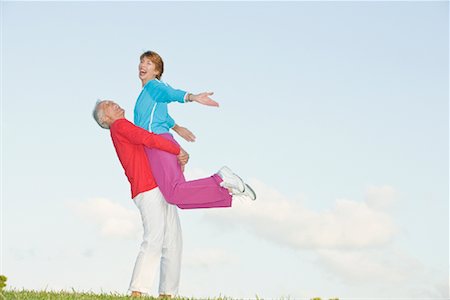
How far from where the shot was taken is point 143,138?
8.43 meters

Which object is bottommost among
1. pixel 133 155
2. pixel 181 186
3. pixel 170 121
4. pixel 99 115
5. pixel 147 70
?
pixel 181 186

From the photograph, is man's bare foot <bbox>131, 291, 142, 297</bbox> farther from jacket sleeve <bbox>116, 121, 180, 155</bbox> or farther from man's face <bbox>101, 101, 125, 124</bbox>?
man's face <bbox>101, 101, 125, 124</bbox>

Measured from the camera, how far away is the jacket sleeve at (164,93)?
8.70m

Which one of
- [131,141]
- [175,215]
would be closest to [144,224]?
[175,215]

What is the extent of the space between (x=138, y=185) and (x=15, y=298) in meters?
1.95

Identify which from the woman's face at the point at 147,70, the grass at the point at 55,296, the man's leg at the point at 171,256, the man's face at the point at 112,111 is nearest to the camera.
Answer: the grass at the point at 55,296

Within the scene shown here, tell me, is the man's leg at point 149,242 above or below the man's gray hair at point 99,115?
below

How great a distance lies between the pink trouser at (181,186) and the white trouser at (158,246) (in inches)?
6.9

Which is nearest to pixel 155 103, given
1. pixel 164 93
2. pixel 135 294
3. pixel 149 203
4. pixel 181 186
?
pixel 164 93

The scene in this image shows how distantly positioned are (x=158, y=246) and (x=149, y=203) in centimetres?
53

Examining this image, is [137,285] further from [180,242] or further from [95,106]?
[95,106]

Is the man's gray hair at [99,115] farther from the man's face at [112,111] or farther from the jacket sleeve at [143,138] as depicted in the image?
the jacket sleeve at [143,138]

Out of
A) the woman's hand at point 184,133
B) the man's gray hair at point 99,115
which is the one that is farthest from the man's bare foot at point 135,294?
the woman's hand at point 184,133

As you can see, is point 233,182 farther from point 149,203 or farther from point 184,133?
point 184,133
